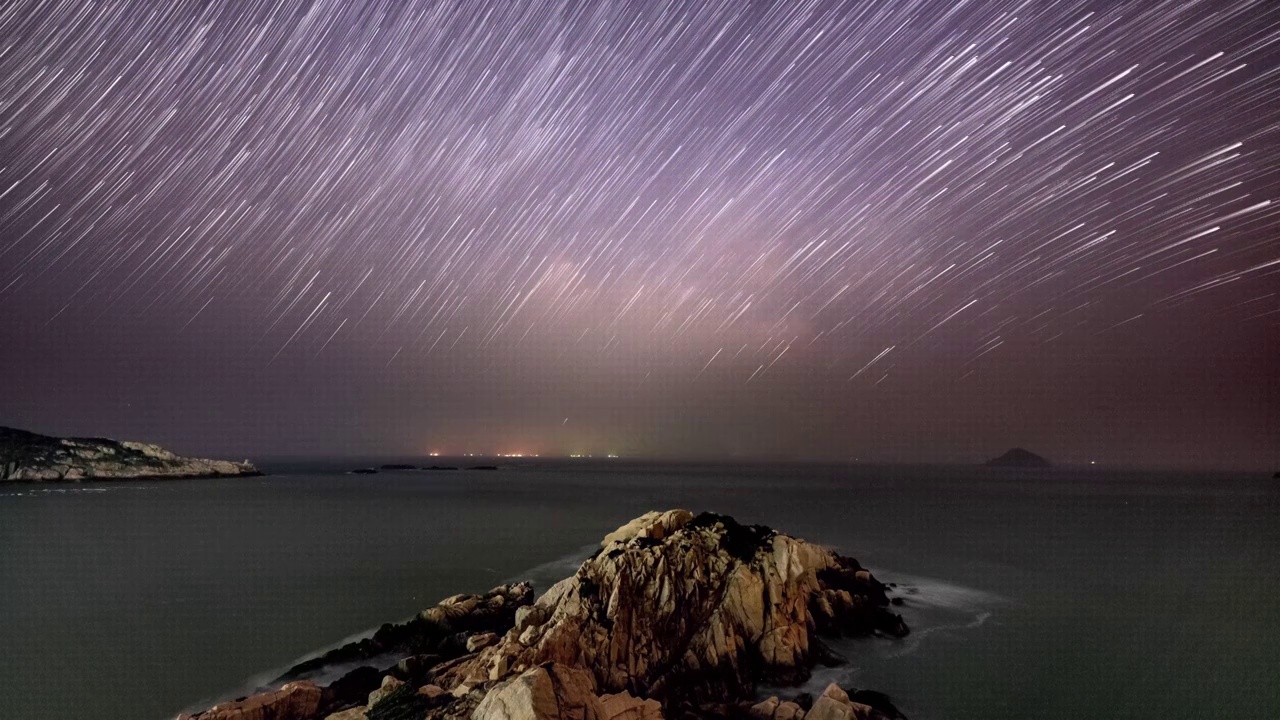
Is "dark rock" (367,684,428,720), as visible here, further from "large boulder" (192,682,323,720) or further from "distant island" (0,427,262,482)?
"distant island" (0,427,262,482)

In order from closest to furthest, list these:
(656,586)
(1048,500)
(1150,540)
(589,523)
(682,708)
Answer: (682,708) < (656,586) < (1150,540) < (589,523) < (1048,500)

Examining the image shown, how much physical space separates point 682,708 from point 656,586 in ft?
13.4

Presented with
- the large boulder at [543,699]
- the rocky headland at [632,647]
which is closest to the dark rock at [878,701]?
the rocky headland at [632,647]

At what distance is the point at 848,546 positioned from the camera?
1908 inches

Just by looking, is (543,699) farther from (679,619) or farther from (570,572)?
(570,572)

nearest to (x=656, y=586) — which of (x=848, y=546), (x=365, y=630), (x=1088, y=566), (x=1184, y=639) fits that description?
(x=365, y=630)

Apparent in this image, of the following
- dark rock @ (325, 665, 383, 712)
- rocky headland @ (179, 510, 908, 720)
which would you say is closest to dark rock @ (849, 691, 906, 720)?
rocky headland @ (179, 510, 908, 720)

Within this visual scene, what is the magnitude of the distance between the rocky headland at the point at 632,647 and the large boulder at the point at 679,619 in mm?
41

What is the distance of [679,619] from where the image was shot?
60.8 feet

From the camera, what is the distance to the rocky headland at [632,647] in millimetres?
13195

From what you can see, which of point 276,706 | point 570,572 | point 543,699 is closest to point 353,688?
point 276,706

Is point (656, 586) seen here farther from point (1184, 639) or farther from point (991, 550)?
point (991, 550)

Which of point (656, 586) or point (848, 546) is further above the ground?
point (656, 586)

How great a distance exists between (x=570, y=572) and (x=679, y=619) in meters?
19.8
